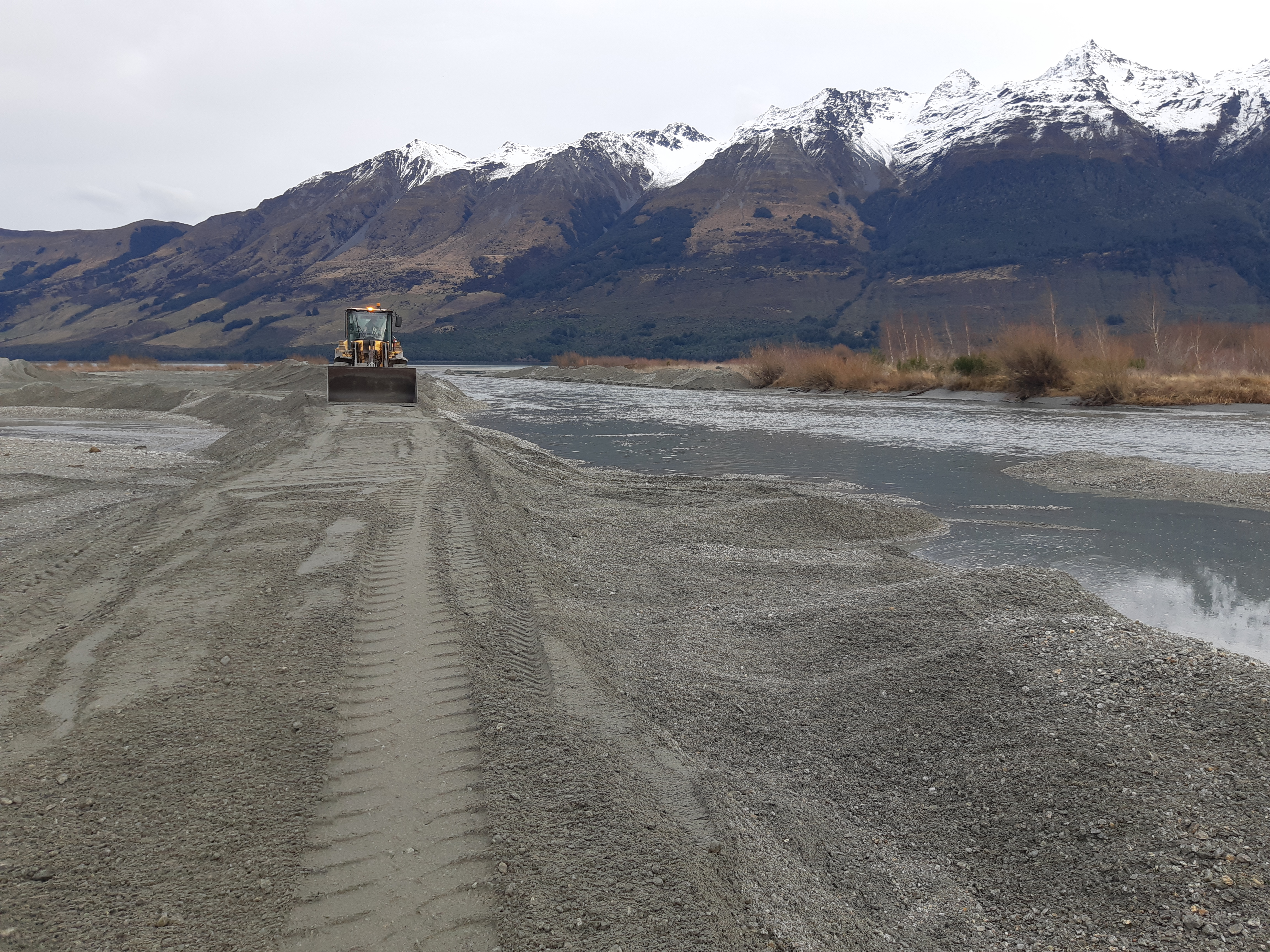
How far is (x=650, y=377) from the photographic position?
85188 millimetres

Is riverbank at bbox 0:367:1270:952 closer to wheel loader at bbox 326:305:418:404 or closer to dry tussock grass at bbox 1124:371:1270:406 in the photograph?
wheel loader at bbox 326:305:418:404

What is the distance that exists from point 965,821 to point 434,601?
14.4 ft

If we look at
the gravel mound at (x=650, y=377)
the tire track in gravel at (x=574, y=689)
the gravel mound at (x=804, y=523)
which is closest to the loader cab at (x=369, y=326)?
the gravel mound at (x=804, y=523)

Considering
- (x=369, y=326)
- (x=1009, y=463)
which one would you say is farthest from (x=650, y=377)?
(x=1009, y=463)

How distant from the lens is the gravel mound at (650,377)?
75250 millimetres

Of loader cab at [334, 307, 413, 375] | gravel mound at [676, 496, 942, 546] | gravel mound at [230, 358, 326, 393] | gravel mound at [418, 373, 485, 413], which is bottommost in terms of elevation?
gravel mound at [676, 496, 942, 546]

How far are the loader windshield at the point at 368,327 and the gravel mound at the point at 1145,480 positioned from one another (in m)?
23.1

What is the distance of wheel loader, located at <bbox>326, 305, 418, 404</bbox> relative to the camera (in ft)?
90.8


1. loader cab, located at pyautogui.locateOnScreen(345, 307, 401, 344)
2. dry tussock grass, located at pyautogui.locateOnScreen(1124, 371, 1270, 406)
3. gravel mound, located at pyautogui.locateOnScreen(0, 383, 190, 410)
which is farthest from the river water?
gravel mound, located at pyautogui.locateOnScreen(0, 383, 190, 410)

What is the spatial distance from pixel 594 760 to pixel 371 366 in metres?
27.7

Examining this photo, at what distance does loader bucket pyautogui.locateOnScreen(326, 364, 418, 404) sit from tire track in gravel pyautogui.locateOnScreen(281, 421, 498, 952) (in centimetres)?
2254

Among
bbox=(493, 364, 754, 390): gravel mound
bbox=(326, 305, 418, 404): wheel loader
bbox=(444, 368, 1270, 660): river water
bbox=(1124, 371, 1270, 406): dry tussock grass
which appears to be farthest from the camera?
bbox=(493, 364, 754, 390): gravel mound

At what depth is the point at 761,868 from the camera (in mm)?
3787

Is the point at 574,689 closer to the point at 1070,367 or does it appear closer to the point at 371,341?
the point at 371,341
